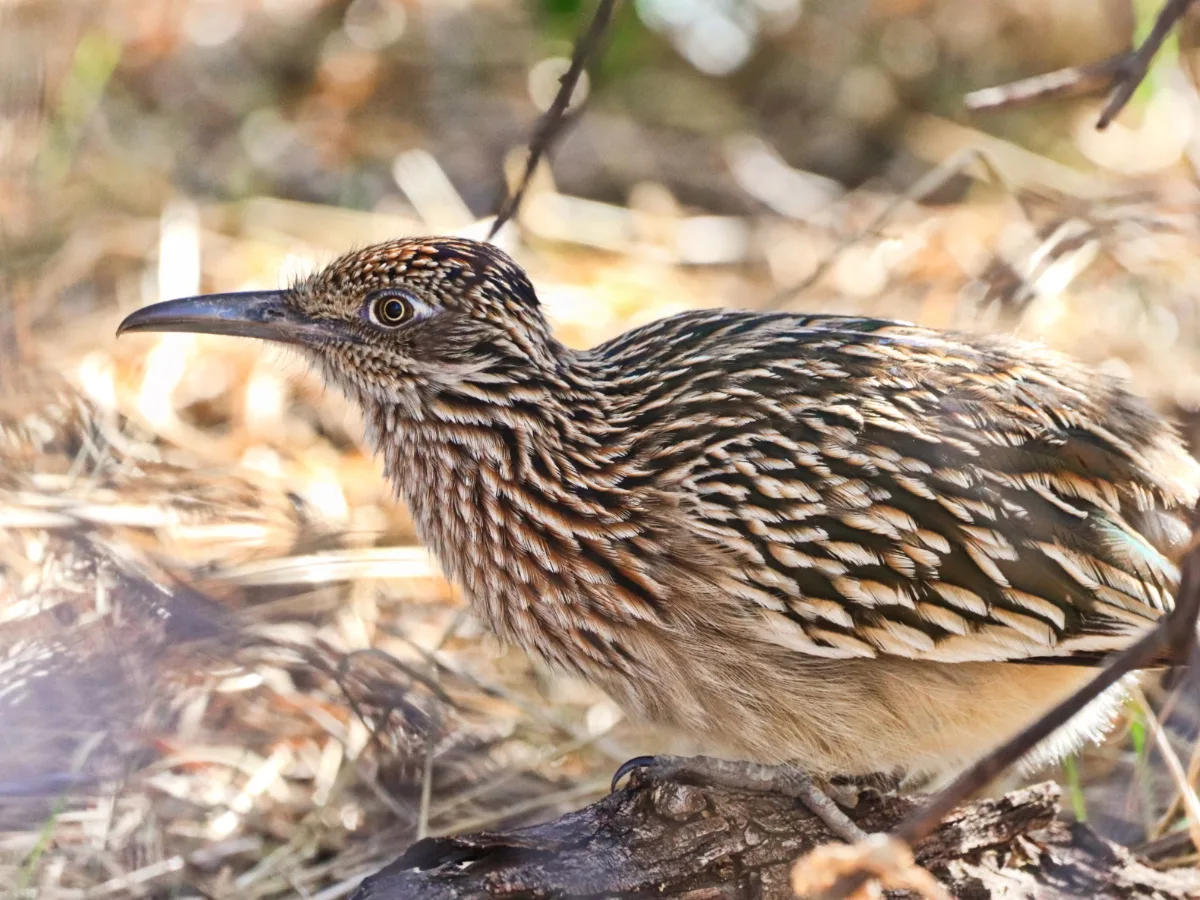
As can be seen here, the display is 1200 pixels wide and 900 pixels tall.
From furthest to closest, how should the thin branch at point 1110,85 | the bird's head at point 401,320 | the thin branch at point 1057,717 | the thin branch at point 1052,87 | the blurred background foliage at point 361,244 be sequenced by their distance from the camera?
the blurred background foliage at point 361,244
the bird's head at point 401,320
the thin branch at point 1052,87
the thin branch at point 1110,85
the thin branch at point 1057,717

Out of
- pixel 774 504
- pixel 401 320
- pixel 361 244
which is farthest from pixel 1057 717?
pixel 361 244

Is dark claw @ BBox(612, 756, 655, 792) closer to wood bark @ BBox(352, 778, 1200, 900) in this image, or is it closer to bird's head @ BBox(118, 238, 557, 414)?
wood bark @ BBox(352, 778, 1200, 900)

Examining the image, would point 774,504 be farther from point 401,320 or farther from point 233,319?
point 233,319

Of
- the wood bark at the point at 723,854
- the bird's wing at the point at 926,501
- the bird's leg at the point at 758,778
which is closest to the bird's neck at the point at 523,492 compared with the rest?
the bird's wing at the point at 926,501

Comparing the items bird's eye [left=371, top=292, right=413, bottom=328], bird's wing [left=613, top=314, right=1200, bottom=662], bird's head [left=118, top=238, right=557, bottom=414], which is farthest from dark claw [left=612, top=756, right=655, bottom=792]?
bird's eye [left=371, top=292, right=413, bottom=328]

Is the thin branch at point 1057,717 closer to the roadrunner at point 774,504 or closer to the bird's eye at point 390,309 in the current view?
the roadrunner at point 774,504

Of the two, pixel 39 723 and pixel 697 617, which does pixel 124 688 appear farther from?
pixel 697 617
